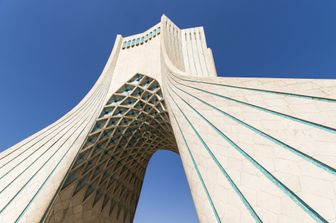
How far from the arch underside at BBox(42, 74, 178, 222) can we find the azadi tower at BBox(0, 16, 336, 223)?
77 millimetres

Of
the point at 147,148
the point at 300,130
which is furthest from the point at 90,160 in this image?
the point at 300,130

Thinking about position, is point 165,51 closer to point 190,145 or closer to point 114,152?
point 190,145

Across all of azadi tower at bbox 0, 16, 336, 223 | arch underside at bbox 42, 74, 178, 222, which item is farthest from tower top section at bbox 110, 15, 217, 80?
arch underside at bbox 42, 74, 178, 222

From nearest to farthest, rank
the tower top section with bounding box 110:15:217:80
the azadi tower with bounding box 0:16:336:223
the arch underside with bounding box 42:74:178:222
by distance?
the azadi tower with bounding box 0:16:336:223, the arch underside with bounding box 42:74:178:222, the tower top section with bounding box 110:15:217:80

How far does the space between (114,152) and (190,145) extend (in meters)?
8.37

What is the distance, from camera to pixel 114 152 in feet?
41.4

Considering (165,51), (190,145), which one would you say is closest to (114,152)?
(165,51)

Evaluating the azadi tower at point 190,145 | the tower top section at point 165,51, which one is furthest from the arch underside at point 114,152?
the tower top section at point 165,51

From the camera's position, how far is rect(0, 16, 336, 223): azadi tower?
336 centimetres

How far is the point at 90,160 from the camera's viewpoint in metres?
10.8

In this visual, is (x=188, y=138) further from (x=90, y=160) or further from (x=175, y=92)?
(x=90, y=160)

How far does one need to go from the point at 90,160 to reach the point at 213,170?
881 centimetres

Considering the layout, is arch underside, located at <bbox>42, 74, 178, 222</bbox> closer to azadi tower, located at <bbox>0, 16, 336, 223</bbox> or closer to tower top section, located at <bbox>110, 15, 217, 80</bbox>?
azadi tower, located at <bbox>0, 16, 336, 223</bbox>

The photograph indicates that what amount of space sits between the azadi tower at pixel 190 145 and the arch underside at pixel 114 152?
0.25 ft
